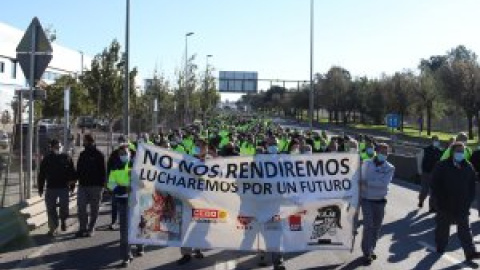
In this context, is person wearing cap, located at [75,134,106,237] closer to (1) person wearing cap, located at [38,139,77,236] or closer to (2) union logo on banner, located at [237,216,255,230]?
(1) person wearing cap, located at [38,139,77,236]

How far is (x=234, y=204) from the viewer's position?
10.3 m

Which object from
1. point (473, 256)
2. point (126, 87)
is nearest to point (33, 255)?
point (473, 256)

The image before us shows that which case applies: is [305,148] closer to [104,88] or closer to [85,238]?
[85,238]

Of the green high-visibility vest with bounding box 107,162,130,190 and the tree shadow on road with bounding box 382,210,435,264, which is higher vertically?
the green high-visibility vest with bounding box 107,162,130,190

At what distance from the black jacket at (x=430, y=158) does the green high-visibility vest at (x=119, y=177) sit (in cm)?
851

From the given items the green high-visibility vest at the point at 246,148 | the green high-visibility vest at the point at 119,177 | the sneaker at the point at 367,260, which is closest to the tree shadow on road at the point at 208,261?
the green high-visibility vest at the point at 119,177

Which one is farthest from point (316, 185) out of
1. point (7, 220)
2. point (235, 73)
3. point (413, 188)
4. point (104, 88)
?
point (235, 73)

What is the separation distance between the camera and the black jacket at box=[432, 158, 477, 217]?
11375 millimetres

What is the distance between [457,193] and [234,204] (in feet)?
11.2

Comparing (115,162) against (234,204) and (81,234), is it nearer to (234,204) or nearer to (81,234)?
(81,234)

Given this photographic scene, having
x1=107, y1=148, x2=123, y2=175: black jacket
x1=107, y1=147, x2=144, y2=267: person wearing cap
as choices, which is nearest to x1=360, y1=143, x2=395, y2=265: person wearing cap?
x1=107, y1=147, x2=144, y2=267: person wearing cap

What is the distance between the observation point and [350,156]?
1078 centimetres

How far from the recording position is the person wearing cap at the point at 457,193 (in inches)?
448

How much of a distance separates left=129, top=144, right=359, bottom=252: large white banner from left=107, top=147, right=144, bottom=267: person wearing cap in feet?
1.45
